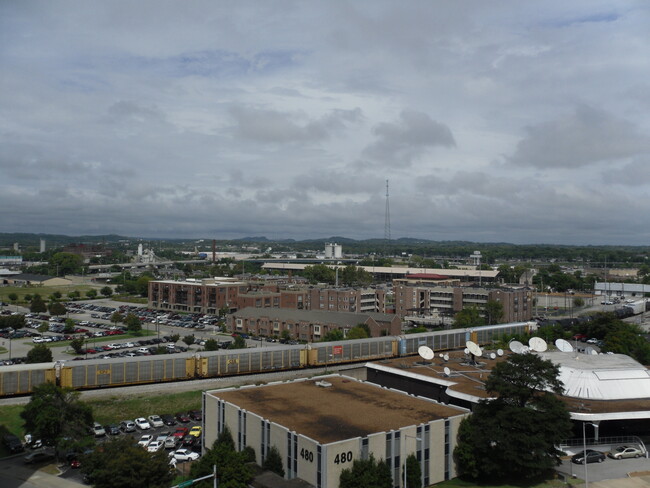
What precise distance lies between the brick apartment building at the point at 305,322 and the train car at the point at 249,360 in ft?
71.4

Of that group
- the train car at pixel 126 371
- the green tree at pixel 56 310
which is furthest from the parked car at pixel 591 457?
the green tree at pixel 56 310

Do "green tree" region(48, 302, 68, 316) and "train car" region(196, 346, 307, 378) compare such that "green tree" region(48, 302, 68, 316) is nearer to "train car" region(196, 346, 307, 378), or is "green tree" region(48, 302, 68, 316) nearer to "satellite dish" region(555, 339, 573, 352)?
"train car" region(196, 346, 307, 378)

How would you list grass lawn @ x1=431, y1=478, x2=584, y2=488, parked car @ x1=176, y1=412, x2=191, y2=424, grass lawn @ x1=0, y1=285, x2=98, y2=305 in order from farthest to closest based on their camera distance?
grass lawn @ x1=0, y1=285, x2=98, y2=305 < parked car @ x1=176, y1=412, x2=191, y2=424 < grass lawn @ x1=431, y1=478, x2=584, y2=488

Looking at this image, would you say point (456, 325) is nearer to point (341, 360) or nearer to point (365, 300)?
point (365, 300)

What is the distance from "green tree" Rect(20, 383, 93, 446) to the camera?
2956cm

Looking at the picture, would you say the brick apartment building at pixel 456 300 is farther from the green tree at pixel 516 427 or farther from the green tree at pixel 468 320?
the green tree at pixel 516 427

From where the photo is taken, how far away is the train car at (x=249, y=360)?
144ft

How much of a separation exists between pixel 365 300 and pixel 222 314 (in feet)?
83.3

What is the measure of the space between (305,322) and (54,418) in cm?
4576

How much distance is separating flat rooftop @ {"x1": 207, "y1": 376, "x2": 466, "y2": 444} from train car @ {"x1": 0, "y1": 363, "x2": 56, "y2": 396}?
1365 cm

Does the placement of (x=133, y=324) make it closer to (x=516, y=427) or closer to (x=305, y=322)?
(x=305, y=322)

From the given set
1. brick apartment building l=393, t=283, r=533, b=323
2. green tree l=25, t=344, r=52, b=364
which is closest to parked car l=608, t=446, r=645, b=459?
green tree l=25, t=344, r=52, b=364

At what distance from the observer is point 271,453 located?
27.1 metres

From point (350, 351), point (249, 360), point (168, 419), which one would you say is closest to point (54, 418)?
point (168, 419)
